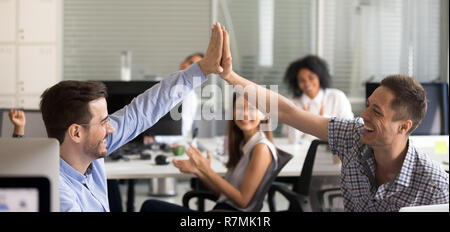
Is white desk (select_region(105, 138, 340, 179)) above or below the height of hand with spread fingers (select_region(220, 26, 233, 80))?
below

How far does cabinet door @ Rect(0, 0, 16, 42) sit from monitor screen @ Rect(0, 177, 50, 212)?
421 cm

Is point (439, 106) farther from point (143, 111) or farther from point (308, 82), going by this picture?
point (143, 111)

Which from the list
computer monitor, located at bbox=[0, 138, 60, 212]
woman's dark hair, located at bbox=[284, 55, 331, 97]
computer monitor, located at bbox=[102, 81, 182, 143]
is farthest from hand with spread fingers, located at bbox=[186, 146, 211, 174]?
woman's dark hair, located at bbox=[284, 55, 331, 97]

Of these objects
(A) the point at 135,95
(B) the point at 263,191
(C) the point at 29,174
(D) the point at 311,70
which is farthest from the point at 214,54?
(D) the point at 311,70

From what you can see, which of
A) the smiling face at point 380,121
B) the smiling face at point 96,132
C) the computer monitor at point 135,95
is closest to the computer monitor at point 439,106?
the computer monitor at point 135,95

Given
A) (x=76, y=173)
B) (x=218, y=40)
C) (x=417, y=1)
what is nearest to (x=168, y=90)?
(x=218, y=40)

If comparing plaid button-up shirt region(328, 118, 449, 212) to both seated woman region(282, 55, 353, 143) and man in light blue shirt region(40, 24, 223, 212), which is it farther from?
Answer: seated woman region(282, 55, 353, 143)

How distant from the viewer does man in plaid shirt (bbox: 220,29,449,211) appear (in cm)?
102

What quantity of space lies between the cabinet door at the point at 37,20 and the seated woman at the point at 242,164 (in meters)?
2.81

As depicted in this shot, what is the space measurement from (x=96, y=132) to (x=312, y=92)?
8.67 feet

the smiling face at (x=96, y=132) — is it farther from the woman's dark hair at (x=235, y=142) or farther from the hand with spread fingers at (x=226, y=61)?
the woman's dark hair at (x=235, y=142)

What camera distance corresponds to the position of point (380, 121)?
997 millimetres

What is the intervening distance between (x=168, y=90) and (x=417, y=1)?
4480 millimetres

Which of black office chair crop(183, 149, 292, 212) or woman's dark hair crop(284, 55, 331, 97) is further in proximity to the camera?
woman's dark hair crop(284, 55, 331, 97)
